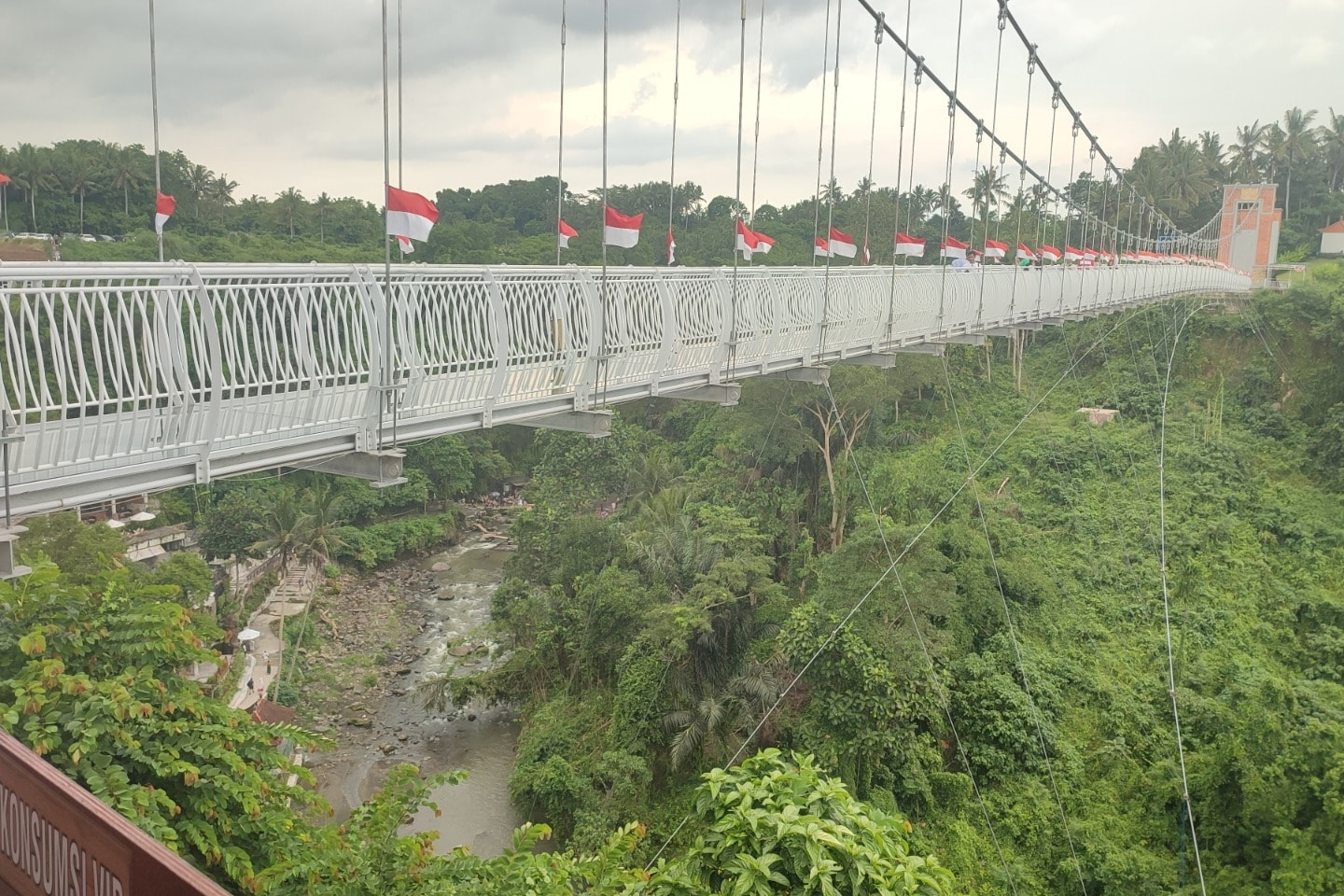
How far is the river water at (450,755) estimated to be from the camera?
13.6 m

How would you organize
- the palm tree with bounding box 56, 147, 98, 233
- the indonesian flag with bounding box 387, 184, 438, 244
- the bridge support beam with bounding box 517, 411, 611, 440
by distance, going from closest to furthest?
the indonesian flag with bounding box 387, 184, 438, 244 → the bridge support beam with bounding box 517, 411, 611, 440 → the palm tree with bounding box 56, 147, 98, 233

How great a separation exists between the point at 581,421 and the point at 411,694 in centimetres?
1200

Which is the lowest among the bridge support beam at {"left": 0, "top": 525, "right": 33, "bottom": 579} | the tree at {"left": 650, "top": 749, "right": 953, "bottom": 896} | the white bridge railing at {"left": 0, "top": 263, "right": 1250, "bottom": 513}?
the tree at {"left": 650, "top": 749, "right": 953, "bottom": 896}

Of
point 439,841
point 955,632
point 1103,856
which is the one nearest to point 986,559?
point 955,632

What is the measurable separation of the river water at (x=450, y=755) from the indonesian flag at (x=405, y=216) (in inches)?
293

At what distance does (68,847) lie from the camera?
1.72m

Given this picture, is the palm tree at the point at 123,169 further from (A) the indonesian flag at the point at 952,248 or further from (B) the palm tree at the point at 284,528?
(A) the indonesian flag at the point at 952,248

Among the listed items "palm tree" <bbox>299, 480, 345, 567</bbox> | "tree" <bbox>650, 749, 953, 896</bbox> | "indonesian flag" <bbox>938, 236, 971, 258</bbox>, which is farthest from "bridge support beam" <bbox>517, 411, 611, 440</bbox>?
"palm tree" <bbox>299, 480, 345, 567</bbox>

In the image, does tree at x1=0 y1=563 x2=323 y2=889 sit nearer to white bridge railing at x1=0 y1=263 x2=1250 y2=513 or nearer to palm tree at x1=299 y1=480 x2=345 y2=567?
white bridge railing at x1=0 y1=263 x2=1250 y2=513

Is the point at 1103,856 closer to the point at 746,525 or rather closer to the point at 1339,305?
the point at 746,525

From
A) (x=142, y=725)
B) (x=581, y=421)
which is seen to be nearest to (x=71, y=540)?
(x=581, y=421)

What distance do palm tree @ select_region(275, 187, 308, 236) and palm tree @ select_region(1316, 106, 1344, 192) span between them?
152ft

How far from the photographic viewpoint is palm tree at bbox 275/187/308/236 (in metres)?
32.5

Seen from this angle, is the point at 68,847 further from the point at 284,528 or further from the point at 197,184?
the point at 197,184
